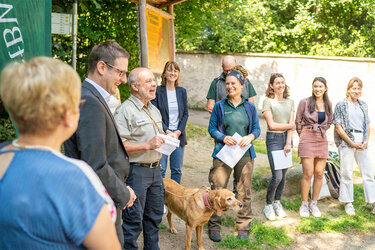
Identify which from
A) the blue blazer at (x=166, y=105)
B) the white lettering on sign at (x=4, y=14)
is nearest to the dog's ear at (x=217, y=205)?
the blue blazer at (x=166, y=105)

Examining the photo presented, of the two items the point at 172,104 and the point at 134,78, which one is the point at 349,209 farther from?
the point at 134,78

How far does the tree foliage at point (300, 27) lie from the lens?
19047mm

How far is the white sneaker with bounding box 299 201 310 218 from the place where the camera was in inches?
219

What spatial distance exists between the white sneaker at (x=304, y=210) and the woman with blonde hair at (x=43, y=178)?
503 centimetres

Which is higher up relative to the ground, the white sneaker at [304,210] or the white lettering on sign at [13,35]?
the white lettering on sign at [13,35]

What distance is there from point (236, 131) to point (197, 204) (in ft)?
3.68

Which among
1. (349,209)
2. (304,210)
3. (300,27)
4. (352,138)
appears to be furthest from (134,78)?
(300,27)

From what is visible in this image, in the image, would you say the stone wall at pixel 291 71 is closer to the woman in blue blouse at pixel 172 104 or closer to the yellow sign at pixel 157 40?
the yellow sign at pixel 157 40

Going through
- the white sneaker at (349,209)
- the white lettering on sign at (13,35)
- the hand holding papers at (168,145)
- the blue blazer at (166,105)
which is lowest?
the white sneaker at (349,209)

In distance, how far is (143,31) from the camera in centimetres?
572

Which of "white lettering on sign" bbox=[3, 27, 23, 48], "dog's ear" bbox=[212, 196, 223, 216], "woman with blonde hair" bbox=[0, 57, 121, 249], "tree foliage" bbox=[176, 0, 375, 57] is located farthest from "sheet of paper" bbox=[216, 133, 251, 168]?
"tree foliage" bbox=[176, 0, 375, 57]

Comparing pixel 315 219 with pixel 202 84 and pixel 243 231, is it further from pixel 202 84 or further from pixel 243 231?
pixel 202 84

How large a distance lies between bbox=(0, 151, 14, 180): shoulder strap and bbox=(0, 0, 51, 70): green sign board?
1.48 m

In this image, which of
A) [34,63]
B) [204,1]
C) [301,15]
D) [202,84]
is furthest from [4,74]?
[301,15]
